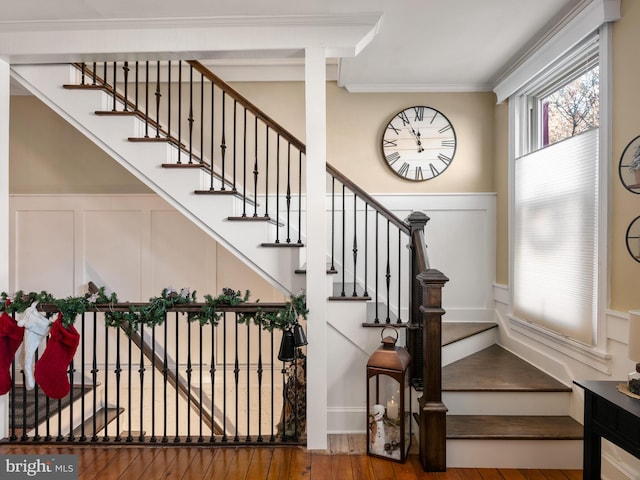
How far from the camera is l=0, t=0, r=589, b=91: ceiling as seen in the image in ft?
8.52

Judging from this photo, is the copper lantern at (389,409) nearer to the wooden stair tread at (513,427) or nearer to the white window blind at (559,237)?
the wooden stair tread at (513,427)

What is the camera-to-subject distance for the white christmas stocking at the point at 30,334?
268 centimetres

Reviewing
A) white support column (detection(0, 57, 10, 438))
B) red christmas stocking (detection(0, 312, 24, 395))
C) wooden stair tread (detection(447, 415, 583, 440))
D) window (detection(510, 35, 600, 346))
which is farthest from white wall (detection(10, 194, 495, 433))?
red christmas stocking (detection(0, 312, 24, 395))

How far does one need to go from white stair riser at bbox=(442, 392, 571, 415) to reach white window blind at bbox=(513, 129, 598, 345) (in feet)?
1.51

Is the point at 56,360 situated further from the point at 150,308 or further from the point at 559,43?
the point at 559,43

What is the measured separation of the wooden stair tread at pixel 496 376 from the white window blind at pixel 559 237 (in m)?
0.36

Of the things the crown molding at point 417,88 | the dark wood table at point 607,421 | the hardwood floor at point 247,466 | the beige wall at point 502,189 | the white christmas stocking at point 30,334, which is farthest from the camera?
the crown molding at point 417,88

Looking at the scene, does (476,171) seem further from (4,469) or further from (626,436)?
(4,469)

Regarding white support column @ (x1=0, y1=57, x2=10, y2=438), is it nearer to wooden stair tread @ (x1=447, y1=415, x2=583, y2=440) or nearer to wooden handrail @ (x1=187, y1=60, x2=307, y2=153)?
wooden handrail @ (x1=187, y1=60, x2=307, y2=153)

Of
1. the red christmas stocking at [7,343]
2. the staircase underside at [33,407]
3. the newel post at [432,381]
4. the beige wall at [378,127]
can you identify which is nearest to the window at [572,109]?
the beige wall at [378,127]

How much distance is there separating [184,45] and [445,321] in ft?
10.9

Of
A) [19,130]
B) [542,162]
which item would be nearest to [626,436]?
[542,162]

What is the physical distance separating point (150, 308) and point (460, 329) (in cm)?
266

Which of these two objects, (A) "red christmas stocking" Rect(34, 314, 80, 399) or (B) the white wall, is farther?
(B) the white wall
